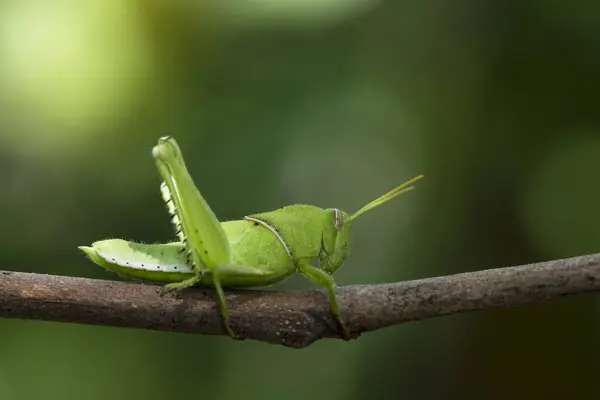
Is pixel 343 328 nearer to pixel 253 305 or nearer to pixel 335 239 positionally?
pixel 253 305

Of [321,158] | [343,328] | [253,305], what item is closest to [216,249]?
[253,305]

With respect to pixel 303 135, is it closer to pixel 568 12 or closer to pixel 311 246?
pixel 568 12

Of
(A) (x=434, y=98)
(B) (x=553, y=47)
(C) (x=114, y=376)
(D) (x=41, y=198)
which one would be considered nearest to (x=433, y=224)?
(A) (x=434, y=98)

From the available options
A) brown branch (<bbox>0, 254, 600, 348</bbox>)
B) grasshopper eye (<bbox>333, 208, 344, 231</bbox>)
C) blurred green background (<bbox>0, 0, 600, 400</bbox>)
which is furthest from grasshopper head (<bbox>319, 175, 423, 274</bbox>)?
blurred green background (<bbox>0, 0, 600, 400</bbox>)

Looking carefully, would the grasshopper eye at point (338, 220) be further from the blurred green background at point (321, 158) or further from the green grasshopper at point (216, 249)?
the blurred green background at point (321, 158)

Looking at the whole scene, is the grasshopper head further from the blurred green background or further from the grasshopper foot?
the blurred green background

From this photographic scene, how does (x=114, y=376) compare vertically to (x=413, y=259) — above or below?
below
